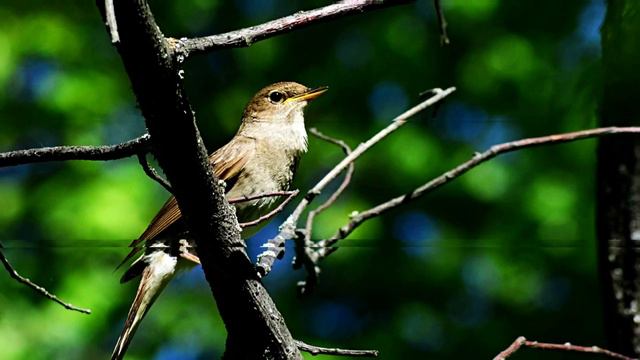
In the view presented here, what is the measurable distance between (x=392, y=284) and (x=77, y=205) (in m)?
1.80

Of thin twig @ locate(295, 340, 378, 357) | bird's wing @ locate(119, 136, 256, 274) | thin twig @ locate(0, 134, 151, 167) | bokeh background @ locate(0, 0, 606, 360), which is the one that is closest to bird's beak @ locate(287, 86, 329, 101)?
bird's wing @ locate(119, 136, 256, 274)

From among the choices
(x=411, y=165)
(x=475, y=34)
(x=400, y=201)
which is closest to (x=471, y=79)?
(x=475, y=34)

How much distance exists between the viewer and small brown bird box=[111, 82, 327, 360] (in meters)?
2.96

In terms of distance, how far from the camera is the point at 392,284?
5.18 metres

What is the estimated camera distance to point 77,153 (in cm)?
180

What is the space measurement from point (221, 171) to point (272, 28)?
151 centimetres

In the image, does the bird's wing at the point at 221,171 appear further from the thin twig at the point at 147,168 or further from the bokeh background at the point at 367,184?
the thin twig at the point at 147,168

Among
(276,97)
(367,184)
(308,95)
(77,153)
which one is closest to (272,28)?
(77,153)

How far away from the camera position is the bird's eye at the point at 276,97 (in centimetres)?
366

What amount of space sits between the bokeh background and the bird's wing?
24.2 inches

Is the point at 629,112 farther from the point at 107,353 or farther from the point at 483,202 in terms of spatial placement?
the point at 107,353

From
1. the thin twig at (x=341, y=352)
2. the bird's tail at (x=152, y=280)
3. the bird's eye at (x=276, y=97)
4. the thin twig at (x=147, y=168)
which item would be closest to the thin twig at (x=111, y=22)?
the thin twig at (x=147, y=168)

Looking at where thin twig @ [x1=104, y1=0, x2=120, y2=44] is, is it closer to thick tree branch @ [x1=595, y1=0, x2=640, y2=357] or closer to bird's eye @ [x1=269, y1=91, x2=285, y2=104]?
thick tree branch @ [x1=595, y1=0, x2=640, y2=357]

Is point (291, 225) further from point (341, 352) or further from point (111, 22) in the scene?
point (111, 22)
